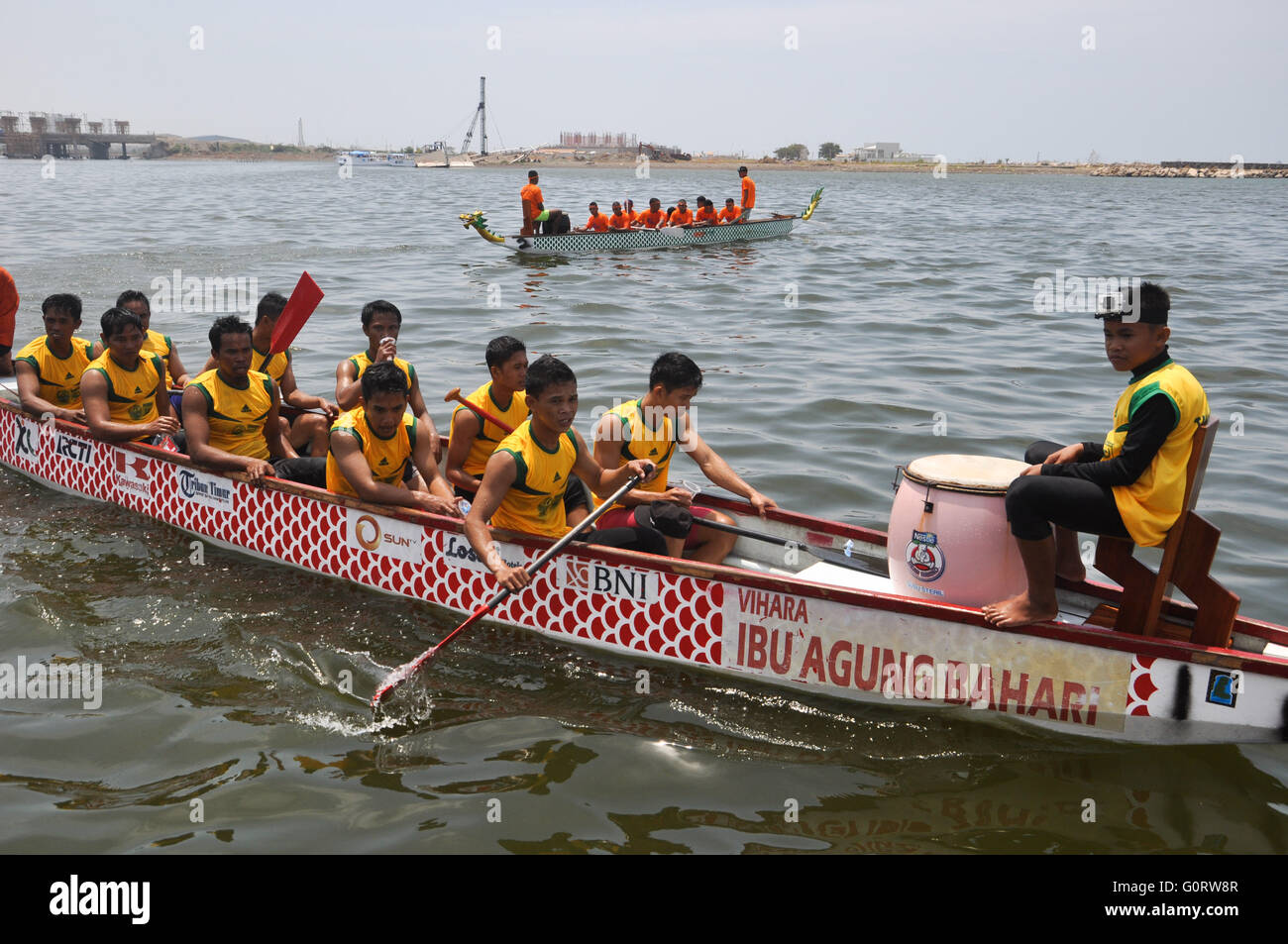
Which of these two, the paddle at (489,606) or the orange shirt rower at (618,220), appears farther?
the orange shirt rower at (618,220)

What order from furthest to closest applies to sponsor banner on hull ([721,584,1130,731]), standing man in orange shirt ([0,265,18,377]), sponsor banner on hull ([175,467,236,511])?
standing man in orange shirt ([0,265,18,377]), sponsor banner on hull ([175,467,236,511]), sponsor banner on hull ([721,584,1130,731])

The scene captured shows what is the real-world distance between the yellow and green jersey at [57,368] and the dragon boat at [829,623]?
227 centimetres

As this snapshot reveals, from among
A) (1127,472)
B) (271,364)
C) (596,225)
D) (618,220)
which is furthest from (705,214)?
(1127,472)

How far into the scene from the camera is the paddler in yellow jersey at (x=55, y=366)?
8.87m

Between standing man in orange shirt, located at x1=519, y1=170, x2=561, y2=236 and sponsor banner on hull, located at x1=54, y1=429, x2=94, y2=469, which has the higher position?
standing man in orange shirt, located at x1=519, y1=170, x2=561, y2=236

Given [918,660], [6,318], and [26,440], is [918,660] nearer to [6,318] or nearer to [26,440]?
[26,440]

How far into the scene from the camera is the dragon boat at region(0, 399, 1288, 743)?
17.1 feet

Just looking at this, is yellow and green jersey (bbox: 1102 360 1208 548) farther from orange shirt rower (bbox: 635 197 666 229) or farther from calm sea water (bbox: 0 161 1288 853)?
orange shirt rower (bbox: 635 197 666 229)

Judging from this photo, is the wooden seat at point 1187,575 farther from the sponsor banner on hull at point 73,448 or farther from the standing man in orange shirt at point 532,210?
the standing man in orange shirt at point 532,210

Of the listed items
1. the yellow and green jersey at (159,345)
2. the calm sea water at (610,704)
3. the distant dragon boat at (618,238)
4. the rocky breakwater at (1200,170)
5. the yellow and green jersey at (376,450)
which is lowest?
the calm sea water at (610,704)

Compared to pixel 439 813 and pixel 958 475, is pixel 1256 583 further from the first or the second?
pixel 439 813

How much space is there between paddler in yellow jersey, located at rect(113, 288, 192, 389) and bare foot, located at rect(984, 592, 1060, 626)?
7141 mm

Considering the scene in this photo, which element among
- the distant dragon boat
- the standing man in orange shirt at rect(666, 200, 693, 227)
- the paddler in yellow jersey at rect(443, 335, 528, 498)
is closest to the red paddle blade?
the paddler in yellow jersey at rect(443, 335, 528, 498)

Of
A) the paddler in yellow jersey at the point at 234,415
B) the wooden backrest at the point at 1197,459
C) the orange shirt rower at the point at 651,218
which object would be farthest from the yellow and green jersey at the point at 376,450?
the orange shirt rower at the point at 651,218
